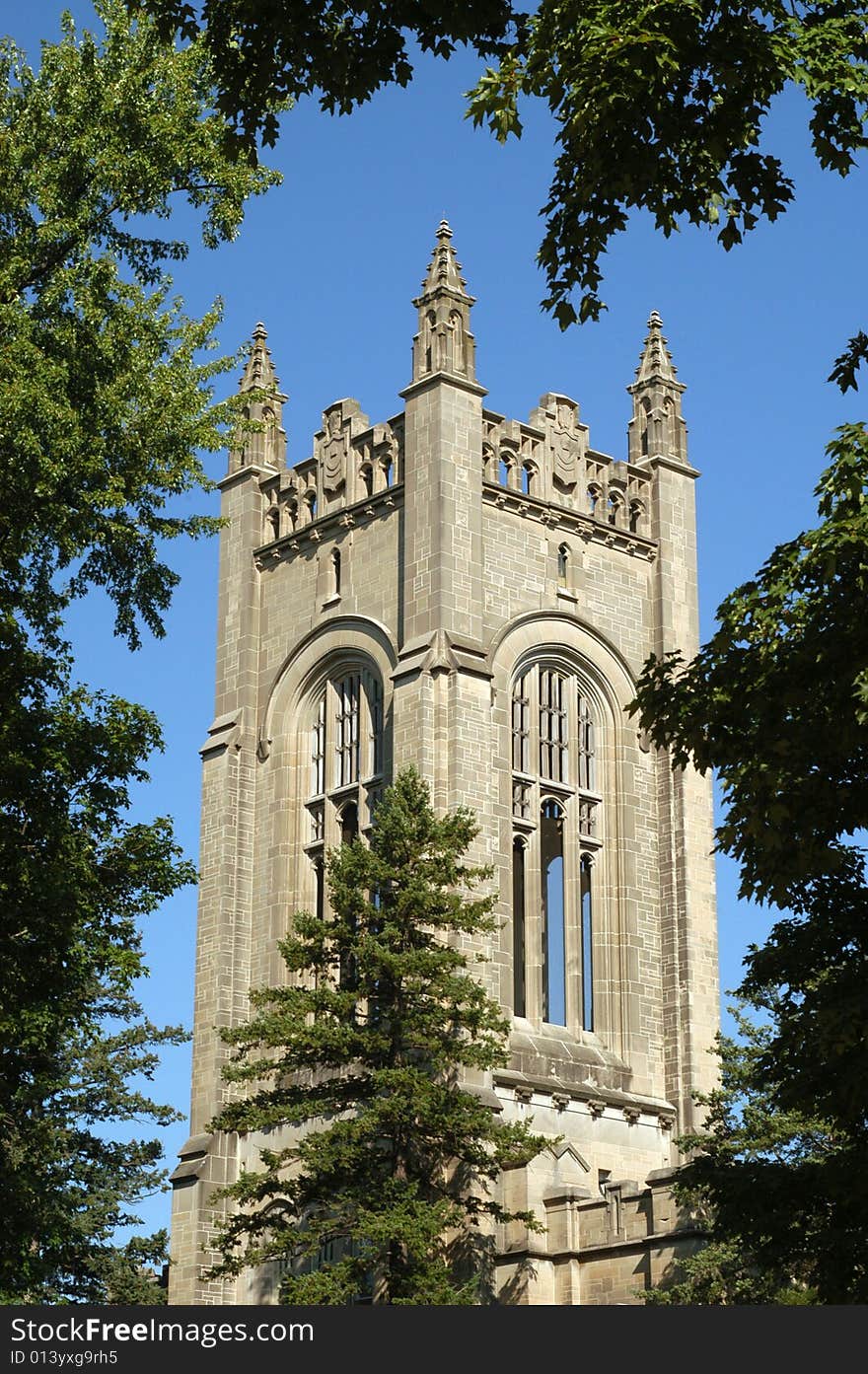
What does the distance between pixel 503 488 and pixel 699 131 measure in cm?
2960

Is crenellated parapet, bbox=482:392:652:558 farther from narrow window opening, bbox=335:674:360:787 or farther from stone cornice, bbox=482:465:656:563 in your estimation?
narrow window opening, bbox=335:674:360:787

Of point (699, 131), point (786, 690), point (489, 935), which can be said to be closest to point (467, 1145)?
point (489, 935)

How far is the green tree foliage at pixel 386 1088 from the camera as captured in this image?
32406 mm

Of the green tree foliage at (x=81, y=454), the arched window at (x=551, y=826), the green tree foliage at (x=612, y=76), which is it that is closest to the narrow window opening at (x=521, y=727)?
the arched window at (x=551, y=826)

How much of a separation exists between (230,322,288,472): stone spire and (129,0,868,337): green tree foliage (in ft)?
109

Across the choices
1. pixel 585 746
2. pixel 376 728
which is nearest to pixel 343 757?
pixel 376 728

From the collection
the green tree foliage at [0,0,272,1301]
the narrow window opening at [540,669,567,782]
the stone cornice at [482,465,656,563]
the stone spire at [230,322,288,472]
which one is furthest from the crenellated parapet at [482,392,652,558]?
the green tree foliage at [0,0,272,1301]

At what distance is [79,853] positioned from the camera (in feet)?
81.4

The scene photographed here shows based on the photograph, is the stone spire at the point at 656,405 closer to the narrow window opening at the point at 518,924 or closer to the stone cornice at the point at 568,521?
the stone cornice at the point at 568,521

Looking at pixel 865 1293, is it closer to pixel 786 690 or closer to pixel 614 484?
pixel 786 690

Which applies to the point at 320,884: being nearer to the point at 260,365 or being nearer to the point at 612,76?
the point at 260,365

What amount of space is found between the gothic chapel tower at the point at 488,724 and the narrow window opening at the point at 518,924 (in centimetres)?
5

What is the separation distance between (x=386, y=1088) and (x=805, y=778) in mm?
17941

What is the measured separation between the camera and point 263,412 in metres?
50.2
